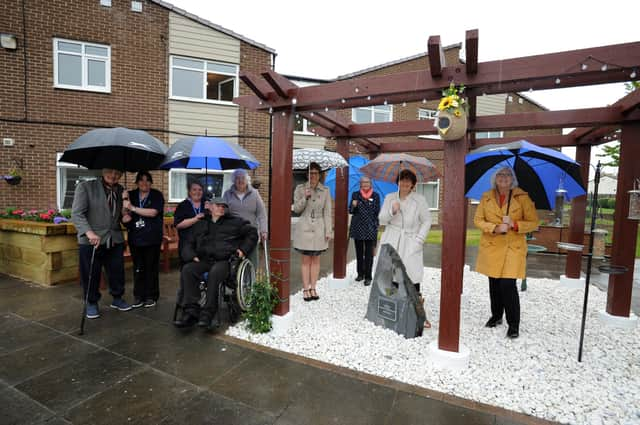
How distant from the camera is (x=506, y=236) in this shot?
346 cm

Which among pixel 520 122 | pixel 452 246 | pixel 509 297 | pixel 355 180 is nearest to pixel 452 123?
pixel 452 246

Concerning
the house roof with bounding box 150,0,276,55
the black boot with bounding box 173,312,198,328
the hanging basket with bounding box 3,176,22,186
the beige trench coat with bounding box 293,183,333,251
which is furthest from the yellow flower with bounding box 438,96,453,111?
the hanging basket with bounding box 3,176,22,186

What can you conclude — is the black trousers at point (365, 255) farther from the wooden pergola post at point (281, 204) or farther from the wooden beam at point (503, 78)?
the wooden beam at point (503, 78)

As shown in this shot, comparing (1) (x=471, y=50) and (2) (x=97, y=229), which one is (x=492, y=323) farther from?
(2) (x=97, y=229)

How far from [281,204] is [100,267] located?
222 cm

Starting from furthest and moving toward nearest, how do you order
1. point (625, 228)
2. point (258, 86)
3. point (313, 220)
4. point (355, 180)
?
point (355, 180) < point (313, 220) < point (625, 228) < point (258, 86)

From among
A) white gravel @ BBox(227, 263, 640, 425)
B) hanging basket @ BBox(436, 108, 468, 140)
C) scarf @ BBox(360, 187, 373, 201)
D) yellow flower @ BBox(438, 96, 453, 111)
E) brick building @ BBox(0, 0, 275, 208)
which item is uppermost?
brick building @ BBox(0, 0, 275, 208)

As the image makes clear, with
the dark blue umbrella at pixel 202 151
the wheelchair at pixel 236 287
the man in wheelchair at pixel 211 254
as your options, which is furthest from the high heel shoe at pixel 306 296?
the dark blue umbrella at pixel 202 151

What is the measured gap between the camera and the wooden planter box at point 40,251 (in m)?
5.02

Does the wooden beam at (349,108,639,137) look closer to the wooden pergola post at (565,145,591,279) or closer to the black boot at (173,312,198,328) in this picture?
the wooden pergola post at (565,145,591,279)

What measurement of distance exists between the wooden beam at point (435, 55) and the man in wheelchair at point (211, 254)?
2422 mm

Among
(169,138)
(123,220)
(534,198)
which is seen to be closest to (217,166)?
(123,220)

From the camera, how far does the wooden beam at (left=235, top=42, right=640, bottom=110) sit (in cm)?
249

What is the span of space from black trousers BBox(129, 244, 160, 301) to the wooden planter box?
1.71m
